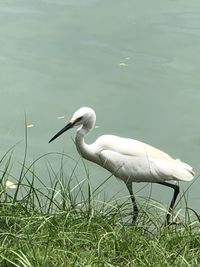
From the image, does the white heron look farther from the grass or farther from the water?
the grass

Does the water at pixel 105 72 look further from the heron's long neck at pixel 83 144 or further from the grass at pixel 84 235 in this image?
the grass at pixel 84 235

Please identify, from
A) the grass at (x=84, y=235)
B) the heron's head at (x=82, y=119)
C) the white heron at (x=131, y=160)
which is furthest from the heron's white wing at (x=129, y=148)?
the grass at (x=84, y=235)

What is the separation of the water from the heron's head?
1.09 ft

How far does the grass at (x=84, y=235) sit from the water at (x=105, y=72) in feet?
3.73

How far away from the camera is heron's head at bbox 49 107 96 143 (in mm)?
4027

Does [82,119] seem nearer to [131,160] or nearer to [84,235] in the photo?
[131,160]

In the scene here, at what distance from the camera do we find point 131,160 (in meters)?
3.99

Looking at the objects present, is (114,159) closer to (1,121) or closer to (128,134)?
(128,134)

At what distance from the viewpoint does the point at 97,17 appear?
22.4 feet

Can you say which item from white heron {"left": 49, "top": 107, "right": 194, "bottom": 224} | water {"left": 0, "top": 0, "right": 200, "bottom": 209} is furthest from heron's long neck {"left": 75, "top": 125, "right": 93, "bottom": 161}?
water {"left": 0, "top": 0, "right": 200, "bottom": 209}

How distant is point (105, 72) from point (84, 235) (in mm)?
3190

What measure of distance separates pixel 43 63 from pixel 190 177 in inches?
89.0

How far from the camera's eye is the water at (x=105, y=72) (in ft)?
15.1

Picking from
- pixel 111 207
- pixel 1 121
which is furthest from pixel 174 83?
pixel 111 207
